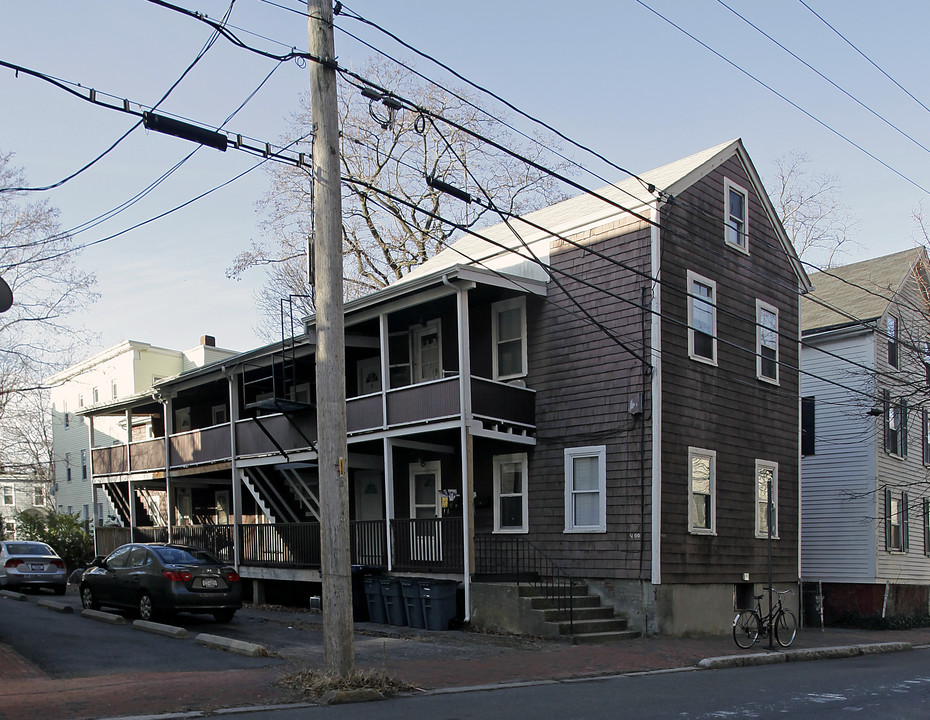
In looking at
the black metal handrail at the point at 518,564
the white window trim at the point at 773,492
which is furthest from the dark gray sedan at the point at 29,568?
the white window trim at the point at 773,492

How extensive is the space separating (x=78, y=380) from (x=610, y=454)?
36.5 meters

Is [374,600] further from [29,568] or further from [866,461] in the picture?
[866,461]

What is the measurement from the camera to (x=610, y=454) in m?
18.3

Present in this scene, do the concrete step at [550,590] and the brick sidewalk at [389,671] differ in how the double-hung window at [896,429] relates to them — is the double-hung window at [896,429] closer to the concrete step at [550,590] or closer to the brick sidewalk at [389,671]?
the brick sidewalk at [389,671]

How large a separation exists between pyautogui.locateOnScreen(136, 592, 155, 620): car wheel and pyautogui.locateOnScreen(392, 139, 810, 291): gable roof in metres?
7.97

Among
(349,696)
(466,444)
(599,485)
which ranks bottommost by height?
(349,696)

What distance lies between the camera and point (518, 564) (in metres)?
18.8

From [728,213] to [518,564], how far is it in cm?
922

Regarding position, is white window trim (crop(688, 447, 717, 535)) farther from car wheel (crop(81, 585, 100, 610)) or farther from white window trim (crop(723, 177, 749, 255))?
car wheel (crop(81, 585, 100, 610))

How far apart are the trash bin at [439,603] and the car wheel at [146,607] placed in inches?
201

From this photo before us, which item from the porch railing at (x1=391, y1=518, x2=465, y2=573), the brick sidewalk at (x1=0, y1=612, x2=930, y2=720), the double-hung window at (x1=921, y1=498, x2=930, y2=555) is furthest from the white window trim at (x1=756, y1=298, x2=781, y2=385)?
the double-hung window at (x1=921, y1=498, x2=930, y2=555)

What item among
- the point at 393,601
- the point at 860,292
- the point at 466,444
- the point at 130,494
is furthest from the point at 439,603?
the point at 860,292

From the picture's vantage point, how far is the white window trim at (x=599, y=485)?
59.6ft

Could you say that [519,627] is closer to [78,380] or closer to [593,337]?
[593,337]
